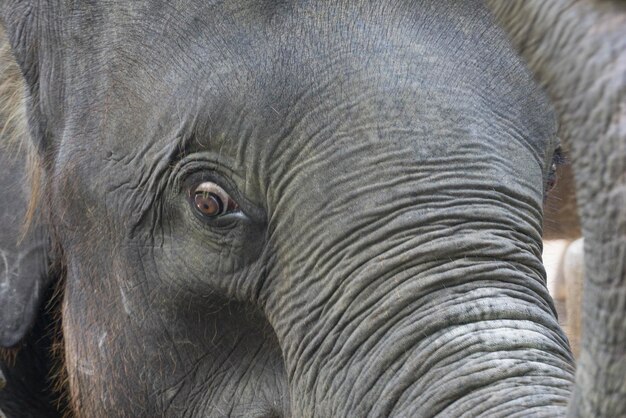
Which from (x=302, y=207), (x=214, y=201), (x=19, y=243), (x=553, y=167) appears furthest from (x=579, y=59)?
(x=19, y=243)

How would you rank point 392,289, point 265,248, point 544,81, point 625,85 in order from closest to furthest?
point 625,85 < point 544,81 < point 392,289 < point 265,248

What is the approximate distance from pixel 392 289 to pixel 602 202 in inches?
48.7

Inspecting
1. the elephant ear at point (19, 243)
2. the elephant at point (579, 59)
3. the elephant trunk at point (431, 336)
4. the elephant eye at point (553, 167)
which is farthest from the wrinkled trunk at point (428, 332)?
the elephant ear at point (19, 243)

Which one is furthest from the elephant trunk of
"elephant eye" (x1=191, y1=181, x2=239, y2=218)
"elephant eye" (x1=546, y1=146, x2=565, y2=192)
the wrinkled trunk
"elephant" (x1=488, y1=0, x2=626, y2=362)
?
"elephant" (x1=488, y1=0, x2=626, y2=362)

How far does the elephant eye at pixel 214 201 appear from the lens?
2975 millimetres

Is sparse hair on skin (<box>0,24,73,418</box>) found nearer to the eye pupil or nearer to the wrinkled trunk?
the eye pupil

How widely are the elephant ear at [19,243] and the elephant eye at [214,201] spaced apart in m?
0.90

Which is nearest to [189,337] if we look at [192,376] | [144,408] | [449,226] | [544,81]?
[192,376]

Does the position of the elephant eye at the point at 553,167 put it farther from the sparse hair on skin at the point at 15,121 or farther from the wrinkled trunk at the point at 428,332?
the sparse hair on skin at the point at 15,121

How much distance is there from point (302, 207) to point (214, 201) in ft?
0.91

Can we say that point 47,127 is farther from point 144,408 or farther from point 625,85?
point 625,85

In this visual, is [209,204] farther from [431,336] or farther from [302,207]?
[431,336]

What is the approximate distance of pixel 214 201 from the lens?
2.98m

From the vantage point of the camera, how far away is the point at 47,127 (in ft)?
11.8
